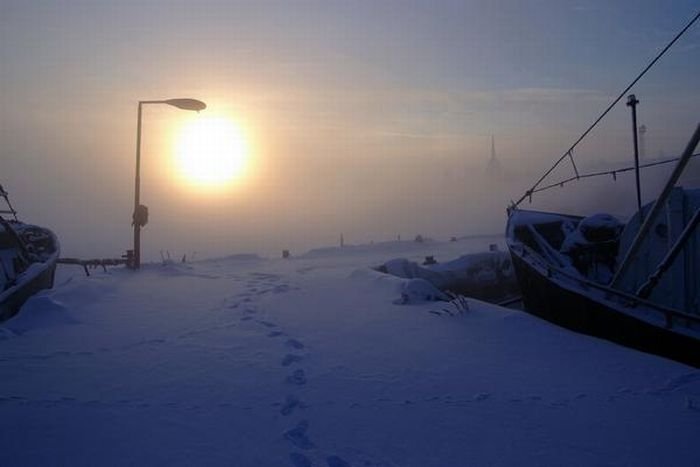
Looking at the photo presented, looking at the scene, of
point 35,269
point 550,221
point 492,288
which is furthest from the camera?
point 492,288

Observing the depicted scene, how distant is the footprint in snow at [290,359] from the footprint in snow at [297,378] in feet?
0.95

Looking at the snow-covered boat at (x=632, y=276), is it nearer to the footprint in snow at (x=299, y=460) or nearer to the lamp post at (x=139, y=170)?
the footprint in snow at (x=299, y=460)

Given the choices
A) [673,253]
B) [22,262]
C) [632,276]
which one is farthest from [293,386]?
[22,262]

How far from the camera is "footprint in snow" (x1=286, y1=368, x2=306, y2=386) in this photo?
14.6 ft

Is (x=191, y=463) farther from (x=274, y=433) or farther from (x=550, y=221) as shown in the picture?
(x=550, y=221)

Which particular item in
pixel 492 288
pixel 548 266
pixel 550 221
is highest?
pixel 550 221

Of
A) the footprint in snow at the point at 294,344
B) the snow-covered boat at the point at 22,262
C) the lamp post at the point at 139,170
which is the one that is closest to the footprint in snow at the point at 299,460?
the footprint in snow at the point at 294,344

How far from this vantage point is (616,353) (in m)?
5.62

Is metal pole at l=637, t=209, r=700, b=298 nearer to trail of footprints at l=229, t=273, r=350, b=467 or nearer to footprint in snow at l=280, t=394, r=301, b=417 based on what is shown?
trail of footprints at l=229, t=273, r=350, b=467

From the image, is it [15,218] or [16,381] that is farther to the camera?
[15,218]

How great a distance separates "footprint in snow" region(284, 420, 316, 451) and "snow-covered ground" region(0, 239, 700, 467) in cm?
1

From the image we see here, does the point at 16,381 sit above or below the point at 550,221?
below

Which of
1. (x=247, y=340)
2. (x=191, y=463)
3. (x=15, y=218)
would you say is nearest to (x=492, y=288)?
(x=247, y=340)

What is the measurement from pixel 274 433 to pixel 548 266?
6712 mm
